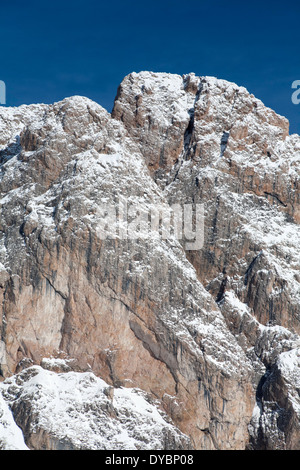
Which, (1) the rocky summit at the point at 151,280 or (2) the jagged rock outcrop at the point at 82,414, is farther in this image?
(1) the rocky summit at the point at 151,280

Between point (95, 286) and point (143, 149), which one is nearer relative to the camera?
point (95, 286)

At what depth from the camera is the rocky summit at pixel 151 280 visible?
115250 millimetres

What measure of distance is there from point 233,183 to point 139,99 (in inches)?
870

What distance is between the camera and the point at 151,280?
12175 cm

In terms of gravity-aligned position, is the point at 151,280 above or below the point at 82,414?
above

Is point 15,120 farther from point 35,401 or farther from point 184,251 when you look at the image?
point 35,401

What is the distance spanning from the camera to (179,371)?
388 feet

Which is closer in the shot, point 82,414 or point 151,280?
point 82,414

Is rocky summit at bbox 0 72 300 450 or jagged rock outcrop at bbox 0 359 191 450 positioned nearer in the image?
jagged rock outcrop at bbox 0 359 191 450

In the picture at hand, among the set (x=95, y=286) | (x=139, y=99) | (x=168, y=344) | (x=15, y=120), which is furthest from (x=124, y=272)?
(x=15, y=120)

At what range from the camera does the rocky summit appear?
378 ft

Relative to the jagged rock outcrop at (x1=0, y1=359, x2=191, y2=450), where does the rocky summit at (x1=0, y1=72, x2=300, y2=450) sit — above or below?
above

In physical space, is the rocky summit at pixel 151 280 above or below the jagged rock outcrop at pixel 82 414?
above
